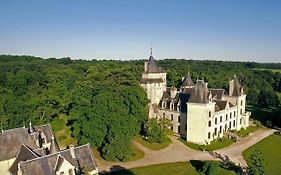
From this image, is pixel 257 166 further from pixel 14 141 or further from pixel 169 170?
pixel 14 141

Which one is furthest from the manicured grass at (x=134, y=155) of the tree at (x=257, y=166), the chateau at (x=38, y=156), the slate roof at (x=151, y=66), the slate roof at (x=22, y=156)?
the slate roof at (x=151, y=66)

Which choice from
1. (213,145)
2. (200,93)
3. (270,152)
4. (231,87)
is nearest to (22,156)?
(200,93)

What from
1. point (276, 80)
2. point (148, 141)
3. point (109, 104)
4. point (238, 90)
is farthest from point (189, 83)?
point (276, 80)

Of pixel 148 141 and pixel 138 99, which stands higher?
pixel 138 99

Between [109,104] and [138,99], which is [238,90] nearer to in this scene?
[138,99]

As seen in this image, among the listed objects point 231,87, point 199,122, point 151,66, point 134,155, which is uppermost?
point 151,66

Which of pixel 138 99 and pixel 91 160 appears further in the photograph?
pixel 138 99

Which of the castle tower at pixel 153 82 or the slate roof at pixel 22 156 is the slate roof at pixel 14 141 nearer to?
the slate roof at pixel 22 156
